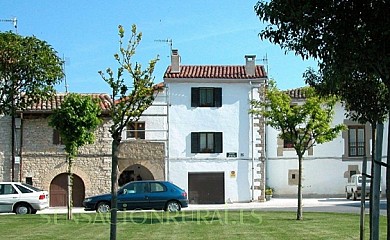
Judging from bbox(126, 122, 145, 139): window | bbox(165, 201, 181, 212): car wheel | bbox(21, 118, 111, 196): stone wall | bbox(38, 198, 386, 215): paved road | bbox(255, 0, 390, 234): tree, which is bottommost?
bbox(38, 198, 386, 215): paved road

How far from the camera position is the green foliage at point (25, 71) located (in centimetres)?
2878

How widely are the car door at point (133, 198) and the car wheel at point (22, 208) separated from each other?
4.47 meters

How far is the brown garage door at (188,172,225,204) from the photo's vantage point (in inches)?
1571

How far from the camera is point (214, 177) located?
4012cm

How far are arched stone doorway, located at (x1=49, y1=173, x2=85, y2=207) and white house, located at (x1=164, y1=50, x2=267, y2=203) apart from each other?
535cm

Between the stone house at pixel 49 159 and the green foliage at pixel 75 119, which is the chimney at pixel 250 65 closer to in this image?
the stone house at pixel 49 159

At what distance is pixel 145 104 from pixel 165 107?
1088 inches

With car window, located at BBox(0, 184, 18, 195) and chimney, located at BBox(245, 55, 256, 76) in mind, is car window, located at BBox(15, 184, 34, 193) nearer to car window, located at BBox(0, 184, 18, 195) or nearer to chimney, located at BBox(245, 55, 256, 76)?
car window, located at BBox(0, 184, 18, 195)

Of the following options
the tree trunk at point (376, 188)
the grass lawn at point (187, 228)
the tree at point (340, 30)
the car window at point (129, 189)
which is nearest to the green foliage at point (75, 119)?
the grass lawn at point (187, 228)

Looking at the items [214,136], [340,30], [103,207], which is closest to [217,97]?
[214,136]

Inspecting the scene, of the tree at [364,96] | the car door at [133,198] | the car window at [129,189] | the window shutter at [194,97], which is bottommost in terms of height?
the car door at [133,198]

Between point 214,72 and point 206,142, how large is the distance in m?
4.33

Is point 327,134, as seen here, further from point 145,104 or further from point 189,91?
point 189,91

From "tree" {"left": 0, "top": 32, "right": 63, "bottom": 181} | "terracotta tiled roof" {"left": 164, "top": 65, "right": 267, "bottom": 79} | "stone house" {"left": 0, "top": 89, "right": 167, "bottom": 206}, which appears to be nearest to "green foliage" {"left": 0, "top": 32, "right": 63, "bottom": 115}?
"tree" {"left": 0, "top": 32, "right": 63, "bottom": 181}
